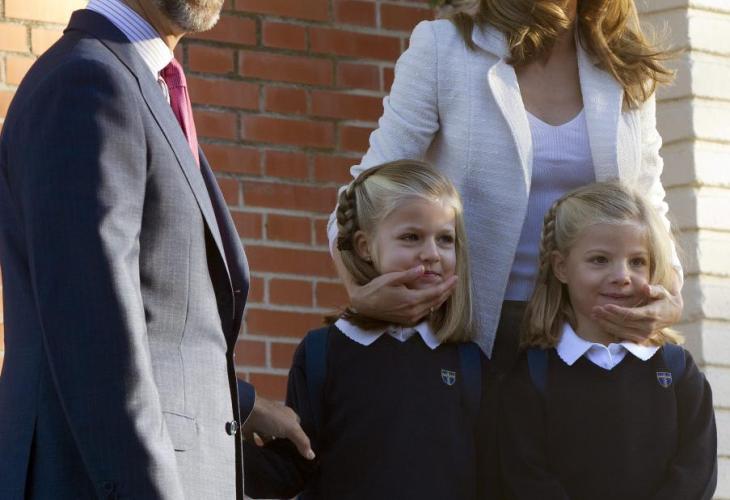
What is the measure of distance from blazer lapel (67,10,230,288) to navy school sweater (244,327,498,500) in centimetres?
81

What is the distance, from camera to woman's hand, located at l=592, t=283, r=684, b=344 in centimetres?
375

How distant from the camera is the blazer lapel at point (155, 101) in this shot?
9.40 feet

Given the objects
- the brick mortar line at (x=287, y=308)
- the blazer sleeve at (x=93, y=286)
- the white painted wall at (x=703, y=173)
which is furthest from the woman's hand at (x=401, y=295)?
the white painted wall at (x=703, y=173)

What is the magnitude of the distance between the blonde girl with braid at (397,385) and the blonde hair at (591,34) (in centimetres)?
40

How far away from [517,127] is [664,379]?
2.21 feet

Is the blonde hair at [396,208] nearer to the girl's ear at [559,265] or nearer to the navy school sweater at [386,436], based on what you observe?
the navy school sweater at [386,436]

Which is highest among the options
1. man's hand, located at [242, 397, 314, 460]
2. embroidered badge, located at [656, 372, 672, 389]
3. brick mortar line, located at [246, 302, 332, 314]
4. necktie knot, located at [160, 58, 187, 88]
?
necktie knot, located at [160, 58, 187, 88]

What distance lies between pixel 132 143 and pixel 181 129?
318 millimetres

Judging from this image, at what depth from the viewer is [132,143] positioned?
2.75 metres

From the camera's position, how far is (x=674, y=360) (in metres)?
3.84

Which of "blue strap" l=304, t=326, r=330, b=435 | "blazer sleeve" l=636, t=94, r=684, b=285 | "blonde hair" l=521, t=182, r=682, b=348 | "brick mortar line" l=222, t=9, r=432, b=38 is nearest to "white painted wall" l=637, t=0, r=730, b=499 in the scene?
"brick mortar line" l=222, t=9, r=432, b=38

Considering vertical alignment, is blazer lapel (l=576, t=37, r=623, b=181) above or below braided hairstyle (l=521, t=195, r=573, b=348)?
above

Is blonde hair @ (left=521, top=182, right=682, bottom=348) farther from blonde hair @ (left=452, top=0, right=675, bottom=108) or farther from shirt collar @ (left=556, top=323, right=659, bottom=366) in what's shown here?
blonde hair @ (left=452, top=0, right=675, bottom=108)

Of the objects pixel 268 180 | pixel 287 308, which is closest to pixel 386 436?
pixel 287 308
